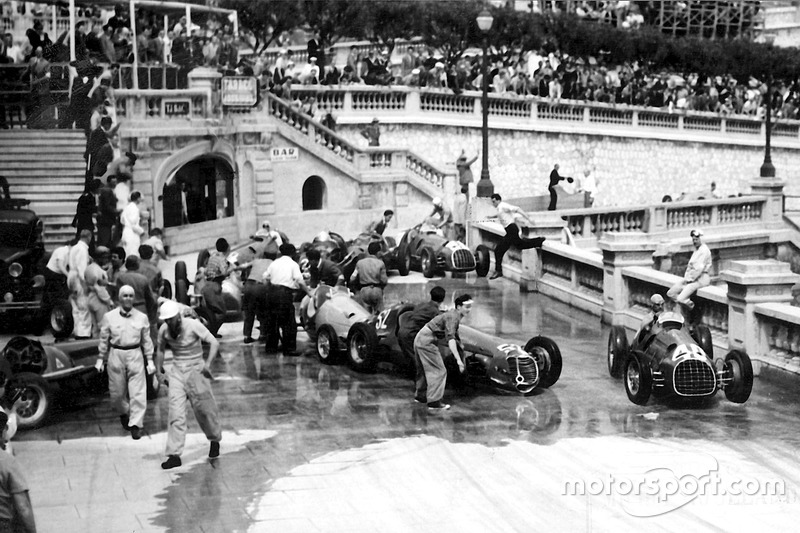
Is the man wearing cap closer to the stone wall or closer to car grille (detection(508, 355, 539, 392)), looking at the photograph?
the stone wall

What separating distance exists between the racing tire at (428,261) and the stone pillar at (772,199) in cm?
1244

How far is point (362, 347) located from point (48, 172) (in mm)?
12013

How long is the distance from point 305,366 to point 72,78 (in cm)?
1307

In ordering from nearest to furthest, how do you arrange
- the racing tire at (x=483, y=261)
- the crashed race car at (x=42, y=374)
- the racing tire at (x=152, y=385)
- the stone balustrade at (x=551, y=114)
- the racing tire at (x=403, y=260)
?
the crashed race car at (x=42, y=374), the racing tire at (x=152, y=385), the racing tire at (x=403, y=260), the racing tire at (x=483, y=261), the stone balustrade at (x=551, y=114)

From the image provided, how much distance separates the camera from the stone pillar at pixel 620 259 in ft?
75.2

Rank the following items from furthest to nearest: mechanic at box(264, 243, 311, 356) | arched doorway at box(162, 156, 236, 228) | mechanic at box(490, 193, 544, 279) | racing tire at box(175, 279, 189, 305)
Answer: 1. arched doorway at box(162, 156, 236, 228)
2. mechanic at box(490, 193, 544, 279)
3. racing tire at box(175, 279, 189, 305)
4. mechanic at box(264, 243, 311, 356)

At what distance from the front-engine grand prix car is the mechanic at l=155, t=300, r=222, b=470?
5.76 m

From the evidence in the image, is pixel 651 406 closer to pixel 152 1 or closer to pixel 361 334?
pixel 361 334

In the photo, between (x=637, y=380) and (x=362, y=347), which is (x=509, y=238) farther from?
(x=637, y=380)

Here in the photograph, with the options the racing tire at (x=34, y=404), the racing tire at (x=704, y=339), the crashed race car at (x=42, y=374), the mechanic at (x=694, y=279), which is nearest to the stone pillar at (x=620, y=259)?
the mechanic at (x=694, y=279)

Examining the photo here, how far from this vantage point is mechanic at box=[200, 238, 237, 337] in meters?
21.2

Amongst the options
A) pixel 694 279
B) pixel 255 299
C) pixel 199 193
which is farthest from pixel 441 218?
pixel 694 279

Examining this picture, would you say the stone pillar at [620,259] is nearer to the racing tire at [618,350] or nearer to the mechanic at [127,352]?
the racing tire at [618,350]

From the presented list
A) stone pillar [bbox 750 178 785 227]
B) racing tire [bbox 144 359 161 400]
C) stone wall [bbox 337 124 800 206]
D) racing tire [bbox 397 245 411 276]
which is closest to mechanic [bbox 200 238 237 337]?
racing tire [bbox 144 359 161 400]
